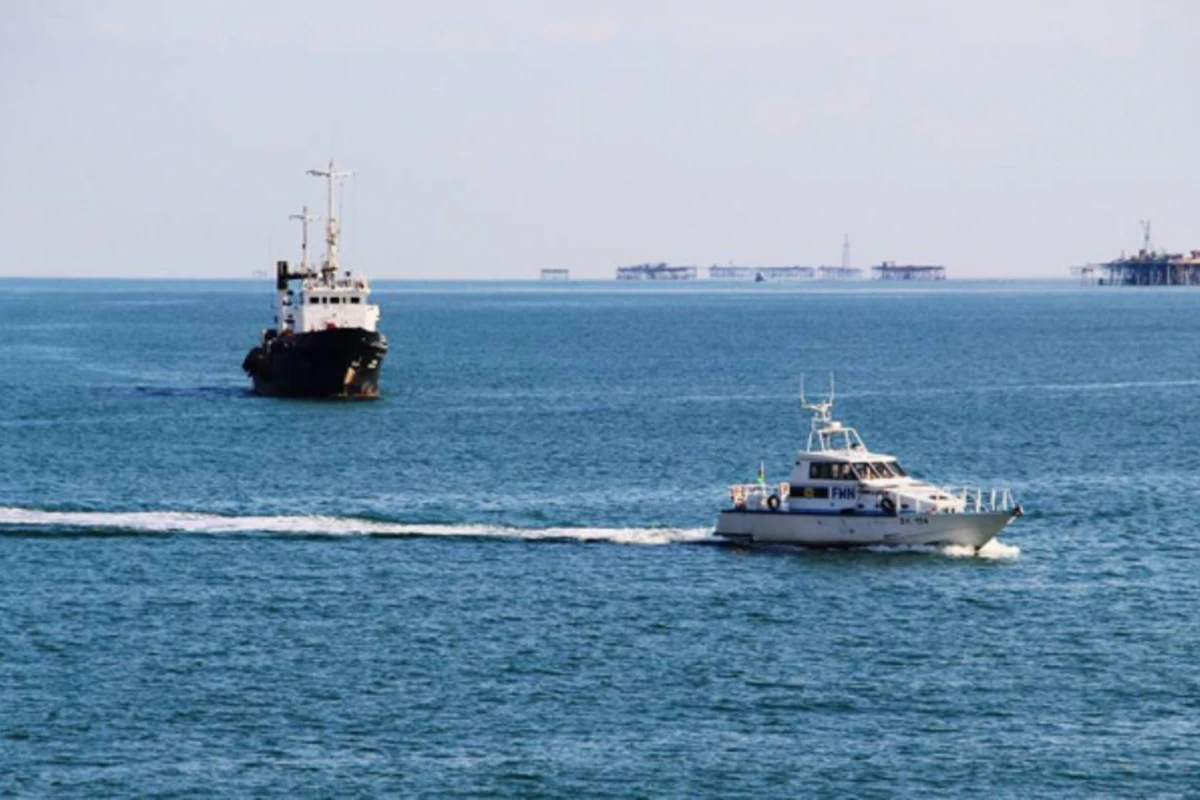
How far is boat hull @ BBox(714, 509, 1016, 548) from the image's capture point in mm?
78688

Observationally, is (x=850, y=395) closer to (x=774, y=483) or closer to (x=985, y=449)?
(x=985, y=449)

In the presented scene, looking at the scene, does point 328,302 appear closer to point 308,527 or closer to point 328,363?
point 328,363

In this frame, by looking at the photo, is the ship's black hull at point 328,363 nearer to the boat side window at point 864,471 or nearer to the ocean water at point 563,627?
the ocean water at point 563,627

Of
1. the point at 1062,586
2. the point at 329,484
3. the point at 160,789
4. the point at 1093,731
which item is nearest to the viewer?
the point at 160,789

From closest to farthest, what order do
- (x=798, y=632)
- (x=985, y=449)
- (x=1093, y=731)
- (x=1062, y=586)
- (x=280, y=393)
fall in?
1. (x=1093, y=731)
2. (x=798, y=632)
3. (x=1062, y=586)
4. (x=985, y=449)
5. (x=280, y=393)

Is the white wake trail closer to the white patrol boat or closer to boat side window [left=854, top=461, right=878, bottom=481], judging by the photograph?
the white patrol boat

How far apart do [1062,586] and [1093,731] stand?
17.9 metres

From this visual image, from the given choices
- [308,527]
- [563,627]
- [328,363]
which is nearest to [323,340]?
[328,363]

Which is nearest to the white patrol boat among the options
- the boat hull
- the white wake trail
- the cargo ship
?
the boat hull

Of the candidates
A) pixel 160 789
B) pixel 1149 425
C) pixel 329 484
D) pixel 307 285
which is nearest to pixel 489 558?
pixel 329 484

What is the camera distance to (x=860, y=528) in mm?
79562

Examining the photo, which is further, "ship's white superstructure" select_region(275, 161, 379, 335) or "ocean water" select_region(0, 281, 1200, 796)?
"ship's white superstructure" select_region(275, 161, 379, 335)

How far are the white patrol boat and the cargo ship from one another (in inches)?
2559

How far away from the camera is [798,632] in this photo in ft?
221
